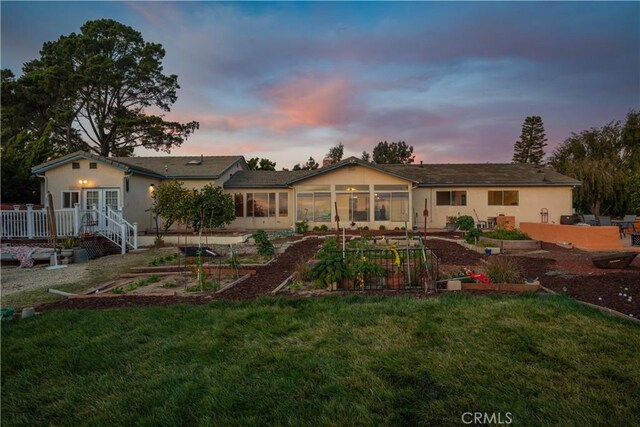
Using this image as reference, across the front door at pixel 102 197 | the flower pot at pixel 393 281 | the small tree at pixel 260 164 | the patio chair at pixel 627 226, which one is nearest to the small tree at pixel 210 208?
the front door at pixel 102 197

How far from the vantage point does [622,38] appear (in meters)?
13.1

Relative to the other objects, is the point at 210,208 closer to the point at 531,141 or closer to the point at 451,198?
the point at 451,198

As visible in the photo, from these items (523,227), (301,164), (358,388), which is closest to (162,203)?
(358,388)

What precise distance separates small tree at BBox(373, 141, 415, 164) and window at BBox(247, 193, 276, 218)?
38.4 metres

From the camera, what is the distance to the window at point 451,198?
76.3 ft

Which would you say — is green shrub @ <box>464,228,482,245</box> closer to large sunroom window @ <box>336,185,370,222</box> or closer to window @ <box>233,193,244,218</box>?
large sunroom window @ <box>336,185,370,222</box>

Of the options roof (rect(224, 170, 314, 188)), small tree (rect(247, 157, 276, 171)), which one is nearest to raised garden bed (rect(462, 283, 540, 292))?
roof (rect(224, 170, 314, 188))

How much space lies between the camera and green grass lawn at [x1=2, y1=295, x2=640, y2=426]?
276 cm

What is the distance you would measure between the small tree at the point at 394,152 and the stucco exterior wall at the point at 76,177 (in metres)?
46.2

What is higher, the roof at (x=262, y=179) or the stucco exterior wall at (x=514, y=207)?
the roof at (x=262, y=179)

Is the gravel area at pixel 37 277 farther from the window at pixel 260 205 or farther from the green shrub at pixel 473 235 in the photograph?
the window at pixel 260 205

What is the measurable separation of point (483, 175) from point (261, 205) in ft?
49.2

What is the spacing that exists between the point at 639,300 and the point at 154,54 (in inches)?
1672

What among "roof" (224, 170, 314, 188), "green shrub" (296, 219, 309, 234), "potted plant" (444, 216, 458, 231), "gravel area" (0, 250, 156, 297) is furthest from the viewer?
"roof" (224, 170, 314, 188)
